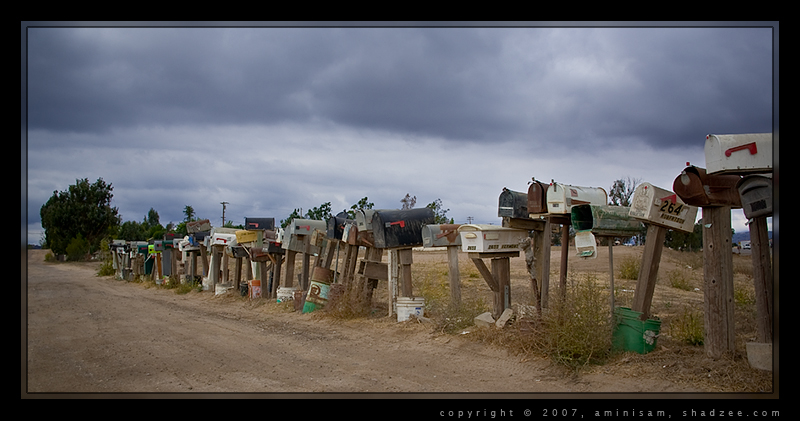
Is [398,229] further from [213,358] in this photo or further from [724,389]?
[724,389]

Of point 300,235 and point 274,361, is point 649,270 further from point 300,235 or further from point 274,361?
point 300,235

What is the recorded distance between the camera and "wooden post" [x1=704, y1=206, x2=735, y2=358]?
5.12 meters

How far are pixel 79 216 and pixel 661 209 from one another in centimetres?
5093

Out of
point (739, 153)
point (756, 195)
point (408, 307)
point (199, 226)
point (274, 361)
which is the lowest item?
point (274, 361)

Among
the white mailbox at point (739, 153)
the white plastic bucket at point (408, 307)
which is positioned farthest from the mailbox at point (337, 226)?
the white mailbox at point (739, 153)

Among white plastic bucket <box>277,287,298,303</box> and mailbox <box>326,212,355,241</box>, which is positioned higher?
mailbox <box>326,212,355,241</box>

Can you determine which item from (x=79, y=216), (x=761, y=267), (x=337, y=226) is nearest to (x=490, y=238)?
(x=761, y=267)

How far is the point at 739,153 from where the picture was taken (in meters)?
4.59

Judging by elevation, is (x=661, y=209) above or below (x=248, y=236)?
above

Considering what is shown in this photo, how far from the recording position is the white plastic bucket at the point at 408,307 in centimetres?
853

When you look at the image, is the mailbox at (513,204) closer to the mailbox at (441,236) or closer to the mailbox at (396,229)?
the mailbox at (441,236)

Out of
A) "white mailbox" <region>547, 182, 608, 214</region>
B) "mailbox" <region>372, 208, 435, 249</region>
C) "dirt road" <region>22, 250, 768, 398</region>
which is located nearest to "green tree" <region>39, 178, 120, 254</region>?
"dirt road" <region>22, 250, 768, 398</region>

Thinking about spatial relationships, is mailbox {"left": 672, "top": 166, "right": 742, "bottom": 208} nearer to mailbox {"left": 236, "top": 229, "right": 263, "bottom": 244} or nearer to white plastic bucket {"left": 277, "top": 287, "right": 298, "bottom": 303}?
white plastic bucket {"left": 277, "top": 287, "right": 298, "bottom": 303}

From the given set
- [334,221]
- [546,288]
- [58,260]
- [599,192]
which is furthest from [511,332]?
[58,260]
